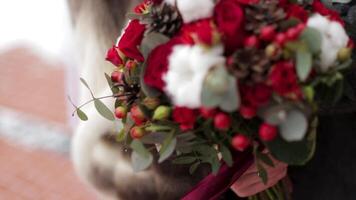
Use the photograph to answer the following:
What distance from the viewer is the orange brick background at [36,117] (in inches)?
87.4

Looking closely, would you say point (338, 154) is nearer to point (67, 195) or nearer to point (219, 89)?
point (219, 89)

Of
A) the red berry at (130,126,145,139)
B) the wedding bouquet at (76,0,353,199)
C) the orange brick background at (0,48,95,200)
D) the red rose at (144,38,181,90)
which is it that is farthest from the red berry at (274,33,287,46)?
the orange brick background at (0,48,95,200)

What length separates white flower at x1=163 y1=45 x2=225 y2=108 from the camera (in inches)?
23.8

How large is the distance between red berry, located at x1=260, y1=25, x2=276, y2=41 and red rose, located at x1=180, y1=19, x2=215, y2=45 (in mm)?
53

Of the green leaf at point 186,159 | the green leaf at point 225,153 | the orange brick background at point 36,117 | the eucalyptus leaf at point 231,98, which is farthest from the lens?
the orange brick background at point 36,117

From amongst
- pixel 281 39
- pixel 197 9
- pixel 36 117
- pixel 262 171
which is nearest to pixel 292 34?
pixel 281 39

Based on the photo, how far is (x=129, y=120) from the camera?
2.51 ft

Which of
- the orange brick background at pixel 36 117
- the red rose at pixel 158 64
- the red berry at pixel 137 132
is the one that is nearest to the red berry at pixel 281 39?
the red rose at pixel 158 64

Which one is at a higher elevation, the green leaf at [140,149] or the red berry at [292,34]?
the red berry at [292,34]

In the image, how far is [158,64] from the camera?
0.66 m

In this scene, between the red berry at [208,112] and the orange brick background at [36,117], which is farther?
the orange brick background at [36,117]

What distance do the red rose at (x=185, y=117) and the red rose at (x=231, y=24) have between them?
79 mm

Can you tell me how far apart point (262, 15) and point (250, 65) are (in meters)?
0.07

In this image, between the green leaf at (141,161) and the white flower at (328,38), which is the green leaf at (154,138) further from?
the white flower at (328,38)
